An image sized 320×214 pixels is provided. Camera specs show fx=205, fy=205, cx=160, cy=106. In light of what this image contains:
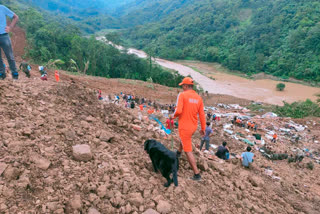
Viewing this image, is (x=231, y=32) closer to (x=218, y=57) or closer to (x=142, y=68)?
(x=218, y=57)

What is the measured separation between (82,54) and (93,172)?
20023 millimetres

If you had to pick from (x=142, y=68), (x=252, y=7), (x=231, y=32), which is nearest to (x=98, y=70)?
(x=142, y=68)

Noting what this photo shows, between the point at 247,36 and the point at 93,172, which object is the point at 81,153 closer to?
the point at 93,172

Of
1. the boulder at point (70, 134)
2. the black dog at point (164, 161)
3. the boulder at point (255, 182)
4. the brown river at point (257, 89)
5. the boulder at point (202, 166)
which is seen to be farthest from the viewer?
the brown river at point (257, 89)

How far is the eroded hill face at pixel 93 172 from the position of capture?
6.23 ft

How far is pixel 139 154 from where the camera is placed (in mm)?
2990

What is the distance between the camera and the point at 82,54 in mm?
20141

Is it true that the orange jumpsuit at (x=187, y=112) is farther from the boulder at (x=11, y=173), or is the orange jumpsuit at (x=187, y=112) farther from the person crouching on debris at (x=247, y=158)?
the person crouching on debris at (x=247, y=158)

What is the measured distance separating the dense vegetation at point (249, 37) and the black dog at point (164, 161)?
1311 inches

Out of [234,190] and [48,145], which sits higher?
[48,145]

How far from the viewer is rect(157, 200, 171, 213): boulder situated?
2.14 m

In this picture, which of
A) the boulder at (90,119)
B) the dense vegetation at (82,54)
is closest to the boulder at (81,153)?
the boulder at (90,119)

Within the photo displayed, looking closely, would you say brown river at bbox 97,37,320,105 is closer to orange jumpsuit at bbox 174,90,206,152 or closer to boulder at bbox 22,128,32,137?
orange jumpsuit at bbox 174,90,206,152

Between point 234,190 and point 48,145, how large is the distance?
103 inches
